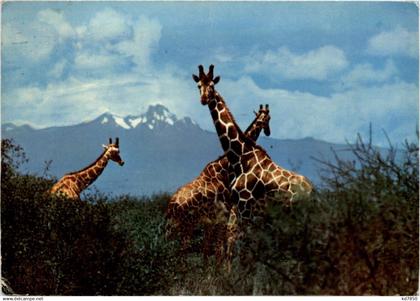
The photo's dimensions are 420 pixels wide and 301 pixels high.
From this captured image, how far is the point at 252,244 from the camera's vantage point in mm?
9695

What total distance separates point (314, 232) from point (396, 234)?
1040mm

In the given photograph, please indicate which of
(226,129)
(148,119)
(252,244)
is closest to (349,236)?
(252,244)

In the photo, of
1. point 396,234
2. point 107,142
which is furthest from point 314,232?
point 107,142

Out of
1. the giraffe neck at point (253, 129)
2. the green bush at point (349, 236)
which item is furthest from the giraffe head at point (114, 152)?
the green bush at point (349, 236)

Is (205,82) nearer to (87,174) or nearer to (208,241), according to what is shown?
(208,241)

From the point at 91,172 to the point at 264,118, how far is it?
9.90 ft

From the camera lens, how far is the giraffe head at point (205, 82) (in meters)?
11.2

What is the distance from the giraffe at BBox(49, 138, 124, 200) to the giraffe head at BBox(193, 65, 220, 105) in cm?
273

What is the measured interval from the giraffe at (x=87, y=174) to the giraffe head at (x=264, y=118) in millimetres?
2570

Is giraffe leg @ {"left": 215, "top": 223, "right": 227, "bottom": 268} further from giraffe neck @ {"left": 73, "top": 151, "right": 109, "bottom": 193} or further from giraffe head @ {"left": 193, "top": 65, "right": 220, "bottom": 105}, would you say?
giraffe neck @ {"left": 73, "top": 151, "right": 109, "bottom": 193}

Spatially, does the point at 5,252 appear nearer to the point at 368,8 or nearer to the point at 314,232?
the point at 314,232

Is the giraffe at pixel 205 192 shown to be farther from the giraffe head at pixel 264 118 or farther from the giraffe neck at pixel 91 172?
the giraffe neck at pixel 91 172

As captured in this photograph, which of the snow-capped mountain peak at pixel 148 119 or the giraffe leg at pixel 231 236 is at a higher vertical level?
the snow-capped mountain peak at pixel 148 119

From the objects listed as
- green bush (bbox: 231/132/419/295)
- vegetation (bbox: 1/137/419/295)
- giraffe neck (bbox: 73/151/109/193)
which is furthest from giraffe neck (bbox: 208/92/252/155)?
giraffe neck (bbox: 73/151/109/193)
